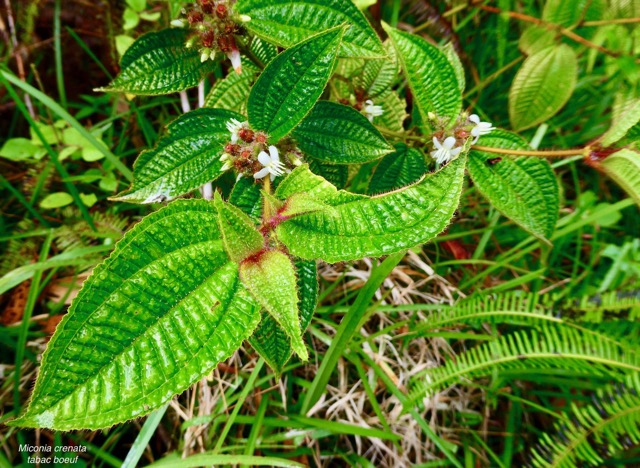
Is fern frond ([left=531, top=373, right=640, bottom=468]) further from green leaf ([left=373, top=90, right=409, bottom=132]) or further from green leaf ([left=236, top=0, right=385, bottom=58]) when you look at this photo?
green leaf ([left=236, top=0, right=385, bottom=58])

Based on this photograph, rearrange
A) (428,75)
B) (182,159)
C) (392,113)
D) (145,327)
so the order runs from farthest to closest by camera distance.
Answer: (392,113) → (428,75) → (182,159) → (145,327)

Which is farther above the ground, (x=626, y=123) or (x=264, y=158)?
(x=626, y=123)

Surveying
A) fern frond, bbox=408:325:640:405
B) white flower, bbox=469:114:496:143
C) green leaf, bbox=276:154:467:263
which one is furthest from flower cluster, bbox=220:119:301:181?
fern frond, bbox=408:325:640:405

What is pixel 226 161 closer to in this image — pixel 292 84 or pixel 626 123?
pixel 292 84

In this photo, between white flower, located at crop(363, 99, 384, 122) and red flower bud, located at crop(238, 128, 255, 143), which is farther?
white flower, located at crop(363, 99, 384, 122)

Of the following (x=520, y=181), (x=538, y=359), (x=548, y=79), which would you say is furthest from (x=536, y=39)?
(x=538, y=359)

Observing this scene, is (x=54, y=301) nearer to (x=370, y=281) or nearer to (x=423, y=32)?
(x=370, y=281)
